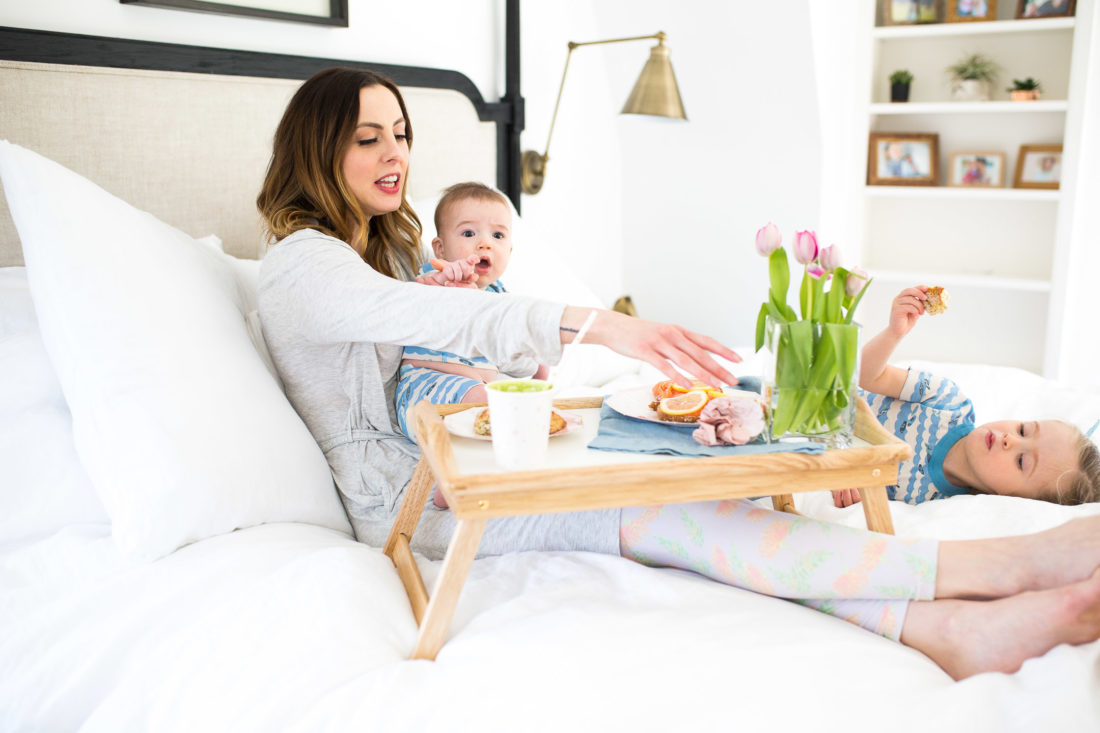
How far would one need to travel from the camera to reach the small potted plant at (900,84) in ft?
10.7

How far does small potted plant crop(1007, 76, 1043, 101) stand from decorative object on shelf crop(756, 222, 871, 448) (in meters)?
2.40

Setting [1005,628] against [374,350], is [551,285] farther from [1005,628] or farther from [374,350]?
[1005,628]

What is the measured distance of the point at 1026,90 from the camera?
303 centimetres

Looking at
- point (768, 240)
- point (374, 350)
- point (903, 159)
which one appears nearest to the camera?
point (768, 240)

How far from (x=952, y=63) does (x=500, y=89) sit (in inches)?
68.0

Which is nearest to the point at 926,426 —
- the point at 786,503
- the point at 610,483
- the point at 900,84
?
the point at 786,503

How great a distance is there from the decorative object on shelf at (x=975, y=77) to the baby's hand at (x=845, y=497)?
7.52 feet

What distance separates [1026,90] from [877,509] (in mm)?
2515

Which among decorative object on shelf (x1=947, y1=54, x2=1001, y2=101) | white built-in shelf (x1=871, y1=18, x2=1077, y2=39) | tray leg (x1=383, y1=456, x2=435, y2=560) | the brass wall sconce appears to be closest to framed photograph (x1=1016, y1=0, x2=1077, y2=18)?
white built-in shelf (x1=871, y1=18, x2=1077, y2=39)

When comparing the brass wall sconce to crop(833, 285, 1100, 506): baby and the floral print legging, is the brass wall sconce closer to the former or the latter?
crop(833, 285, 1100, 506): baby

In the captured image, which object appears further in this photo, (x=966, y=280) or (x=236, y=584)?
(x=966, y=280)

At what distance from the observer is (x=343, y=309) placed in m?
1.24

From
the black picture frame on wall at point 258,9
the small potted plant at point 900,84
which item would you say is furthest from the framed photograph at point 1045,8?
Answer: the black picture frame on wall at point 258,9

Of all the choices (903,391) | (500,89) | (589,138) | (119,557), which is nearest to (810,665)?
(903,391)
